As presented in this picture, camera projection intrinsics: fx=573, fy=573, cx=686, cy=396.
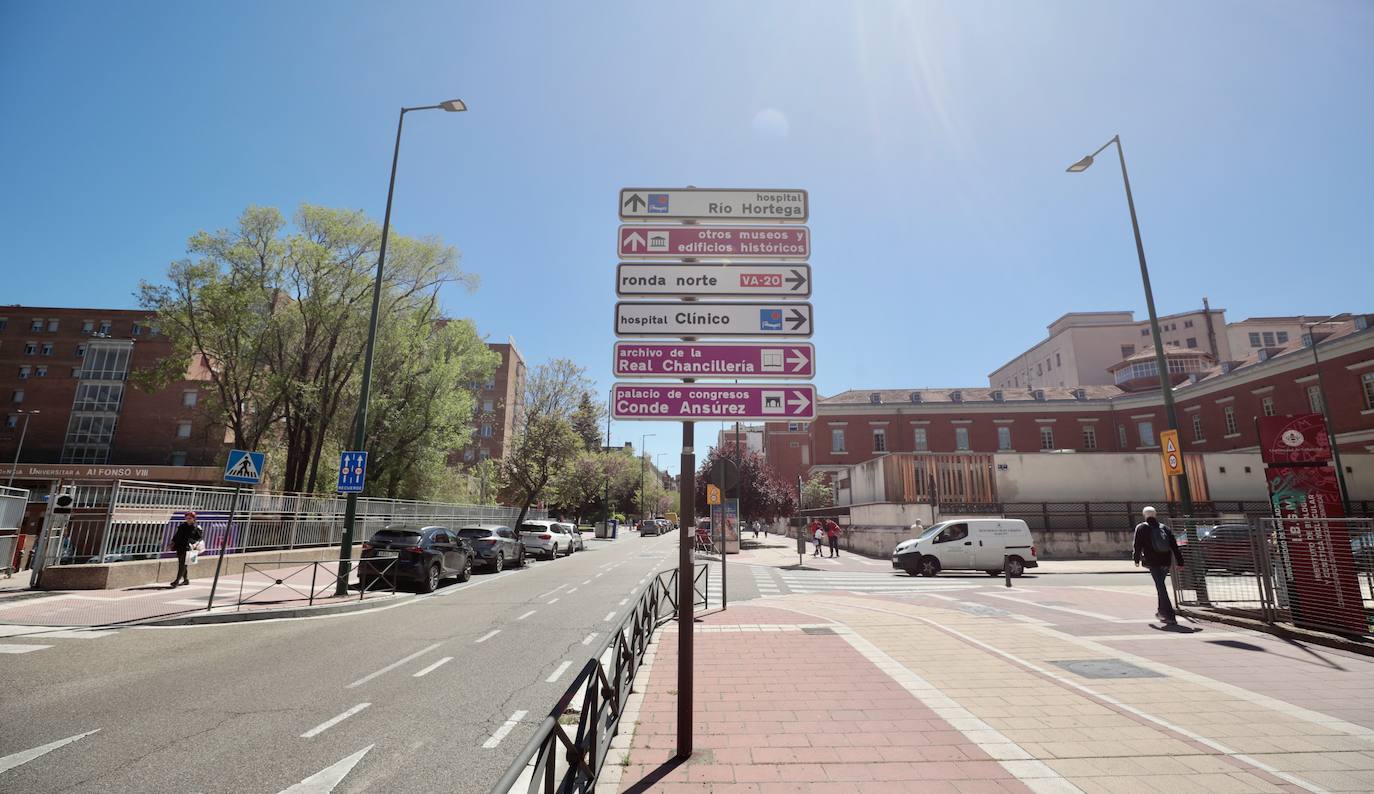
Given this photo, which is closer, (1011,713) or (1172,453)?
(1011,713)

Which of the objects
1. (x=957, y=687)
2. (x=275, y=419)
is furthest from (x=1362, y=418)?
(x=275, y=419)

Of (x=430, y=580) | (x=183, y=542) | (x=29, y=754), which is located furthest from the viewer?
(x=430, y=580)

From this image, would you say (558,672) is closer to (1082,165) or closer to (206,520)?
(206,520)

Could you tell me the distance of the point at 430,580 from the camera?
15.1 m

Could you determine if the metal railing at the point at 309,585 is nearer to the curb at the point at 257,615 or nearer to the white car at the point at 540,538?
the curb at the point at 257,615

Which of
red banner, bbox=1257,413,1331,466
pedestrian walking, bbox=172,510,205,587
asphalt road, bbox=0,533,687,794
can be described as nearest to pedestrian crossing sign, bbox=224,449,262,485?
asphalt road, bbox=0,533,687,794

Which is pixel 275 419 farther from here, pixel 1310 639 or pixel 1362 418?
pixel 1362 418

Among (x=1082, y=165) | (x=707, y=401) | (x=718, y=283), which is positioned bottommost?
(x=707, y=401)

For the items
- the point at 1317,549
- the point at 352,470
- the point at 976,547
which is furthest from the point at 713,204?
the point at 976,547

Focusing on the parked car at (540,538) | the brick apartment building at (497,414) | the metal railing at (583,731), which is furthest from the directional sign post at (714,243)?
the brick apartment building at (497,414)

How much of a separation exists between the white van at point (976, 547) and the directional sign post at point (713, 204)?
17.5 meters

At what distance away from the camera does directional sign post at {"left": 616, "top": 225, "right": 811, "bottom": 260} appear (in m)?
5.14

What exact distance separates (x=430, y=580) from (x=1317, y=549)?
17503 millimetres

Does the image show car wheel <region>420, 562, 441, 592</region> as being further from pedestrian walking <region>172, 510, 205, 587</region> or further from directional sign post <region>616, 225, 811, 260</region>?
directional sign post <region>616, 225, 811, 260</region>
